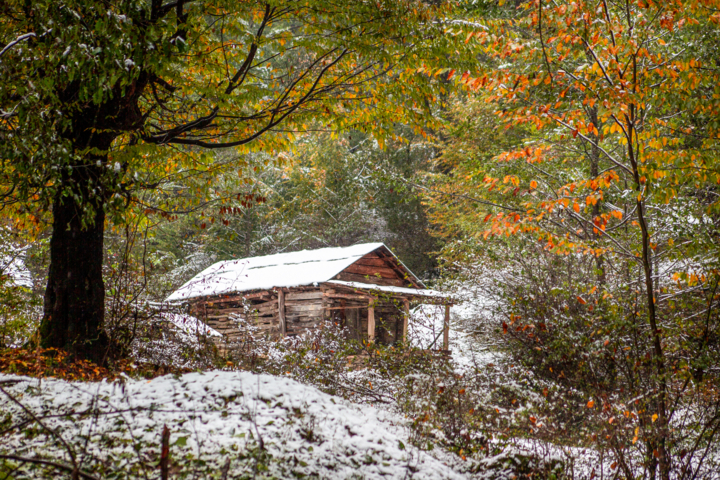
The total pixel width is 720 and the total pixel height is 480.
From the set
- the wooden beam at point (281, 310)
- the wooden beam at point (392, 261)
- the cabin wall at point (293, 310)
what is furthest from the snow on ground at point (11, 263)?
the wooden beam at point (392, 261)

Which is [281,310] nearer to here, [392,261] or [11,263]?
[392,261]

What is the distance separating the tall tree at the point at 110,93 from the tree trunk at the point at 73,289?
0.04 feet

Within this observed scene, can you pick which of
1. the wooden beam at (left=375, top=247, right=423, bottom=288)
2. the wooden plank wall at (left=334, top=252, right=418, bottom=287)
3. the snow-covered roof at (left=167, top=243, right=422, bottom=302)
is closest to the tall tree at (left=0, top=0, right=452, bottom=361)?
the snow-covered roof at (left=167, top=243, right=422, bottom=302)

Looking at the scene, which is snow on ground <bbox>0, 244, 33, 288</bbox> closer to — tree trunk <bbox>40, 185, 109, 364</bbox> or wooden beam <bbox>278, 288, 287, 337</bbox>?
tree trunk <bbox>40, 185, 109, 364</bbox>

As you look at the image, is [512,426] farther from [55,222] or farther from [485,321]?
[55,222]

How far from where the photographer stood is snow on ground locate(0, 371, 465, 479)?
12.2 feet

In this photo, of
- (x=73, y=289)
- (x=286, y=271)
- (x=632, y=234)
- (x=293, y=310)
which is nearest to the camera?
(x=73, y=289)

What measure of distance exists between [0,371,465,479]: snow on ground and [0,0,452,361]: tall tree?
180cm

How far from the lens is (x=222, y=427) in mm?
4250

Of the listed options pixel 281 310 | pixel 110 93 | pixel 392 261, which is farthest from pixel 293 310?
pixel 110 93

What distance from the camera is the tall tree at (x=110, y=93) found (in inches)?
188

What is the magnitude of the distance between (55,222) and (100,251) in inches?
25.3

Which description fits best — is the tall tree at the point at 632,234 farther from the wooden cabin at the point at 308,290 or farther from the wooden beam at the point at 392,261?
the wooden beam at the point at 392,261

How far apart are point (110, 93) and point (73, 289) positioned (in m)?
2.68
